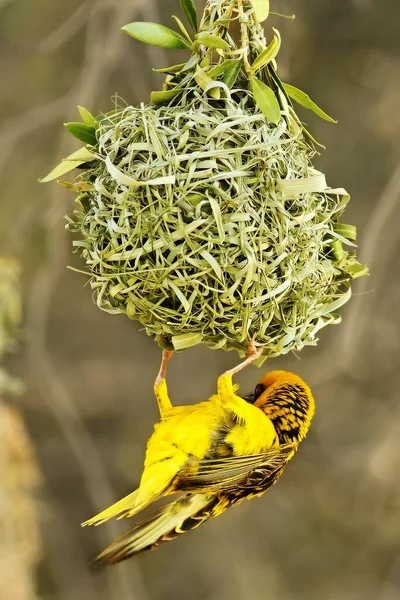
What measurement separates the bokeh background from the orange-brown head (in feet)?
2.31

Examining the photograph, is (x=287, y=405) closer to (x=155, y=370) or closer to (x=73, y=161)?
(x=73, y=161)

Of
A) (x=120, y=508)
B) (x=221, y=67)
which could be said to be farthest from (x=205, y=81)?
(x=120, y=508)

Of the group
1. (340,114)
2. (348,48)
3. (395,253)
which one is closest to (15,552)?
(395,253)

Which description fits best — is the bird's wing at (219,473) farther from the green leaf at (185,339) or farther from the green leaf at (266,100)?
the green leaf at (266,100)

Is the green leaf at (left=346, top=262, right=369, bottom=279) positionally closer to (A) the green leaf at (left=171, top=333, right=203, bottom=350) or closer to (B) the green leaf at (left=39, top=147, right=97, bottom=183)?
(A) the green leaf at (left=171, top=333, right=203, bottom=350)

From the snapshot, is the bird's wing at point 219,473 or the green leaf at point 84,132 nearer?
the green leaf at point 84,132

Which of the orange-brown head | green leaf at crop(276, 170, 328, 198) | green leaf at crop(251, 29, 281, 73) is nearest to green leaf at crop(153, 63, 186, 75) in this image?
green leaf at crop(251, 29, 281, 73)

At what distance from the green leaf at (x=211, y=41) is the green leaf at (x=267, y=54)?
5 centimetres

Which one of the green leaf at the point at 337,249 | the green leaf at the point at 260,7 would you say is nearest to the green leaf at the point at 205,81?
the green leaf at the point at 260,7

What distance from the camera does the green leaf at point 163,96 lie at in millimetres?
928

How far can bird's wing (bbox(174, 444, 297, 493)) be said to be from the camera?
111 cm

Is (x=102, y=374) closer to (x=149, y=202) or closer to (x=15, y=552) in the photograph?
(x=15, y=552)

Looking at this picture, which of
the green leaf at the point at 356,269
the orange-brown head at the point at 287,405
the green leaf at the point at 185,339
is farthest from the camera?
the orange-brown head at the point at 287,405

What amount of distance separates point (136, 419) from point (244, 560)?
57 cm
